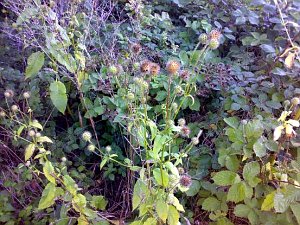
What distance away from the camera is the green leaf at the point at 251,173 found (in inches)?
49.5

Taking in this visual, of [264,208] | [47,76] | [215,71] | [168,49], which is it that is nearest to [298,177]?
[264,208]

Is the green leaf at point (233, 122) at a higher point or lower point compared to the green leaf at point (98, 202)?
higher

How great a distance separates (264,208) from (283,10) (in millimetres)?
945

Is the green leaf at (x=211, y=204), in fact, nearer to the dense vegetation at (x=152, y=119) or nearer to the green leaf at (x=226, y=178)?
the dense vegetation at (x=152, y=119)

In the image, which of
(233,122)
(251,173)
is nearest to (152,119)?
(233,122)

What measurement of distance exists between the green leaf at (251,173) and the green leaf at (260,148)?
0.07 meters

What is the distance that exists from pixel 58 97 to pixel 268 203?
32.7 inches

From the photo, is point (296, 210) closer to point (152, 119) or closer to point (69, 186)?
point (152, 119)

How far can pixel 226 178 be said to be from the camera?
129cm

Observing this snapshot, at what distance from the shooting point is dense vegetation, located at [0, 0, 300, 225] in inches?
46.0

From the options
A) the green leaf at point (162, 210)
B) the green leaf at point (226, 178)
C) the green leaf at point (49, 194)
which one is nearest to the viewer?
the green leaf at point (162, 210)

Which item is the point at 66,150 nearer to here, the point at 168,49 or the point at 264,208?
the point at 168,49

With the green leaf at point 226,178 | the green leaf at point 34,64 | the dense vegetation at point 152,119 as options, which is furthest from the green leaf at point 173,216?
the green leaf at point 34,64

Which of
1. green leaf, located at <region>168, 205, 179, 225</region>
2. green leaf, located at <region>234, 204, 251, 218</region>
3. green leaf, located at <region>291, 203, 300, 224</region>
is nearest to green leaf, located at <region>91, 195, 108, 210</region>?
green leaf, located at <region>168, 205, 179, 225</region>
